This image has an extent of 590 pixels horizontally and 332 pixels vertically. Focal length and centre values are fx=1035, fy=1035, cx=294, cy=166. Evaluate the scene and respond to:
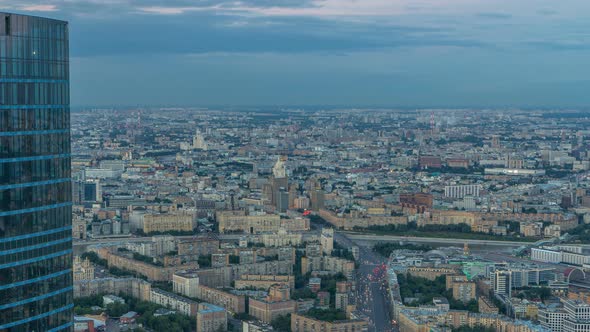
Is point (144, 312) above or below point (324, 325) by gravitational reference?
below

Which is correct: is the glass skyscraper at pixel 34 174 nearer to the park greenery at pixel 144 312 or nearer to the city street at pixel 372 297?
the park greenery at pixel 144 312

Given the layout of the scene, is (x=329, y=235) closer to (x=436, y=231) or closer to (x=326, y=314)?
(x=436, y=231)

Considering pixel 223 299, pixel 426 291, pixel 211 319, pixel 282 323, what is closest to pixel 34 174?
pixel 211 319

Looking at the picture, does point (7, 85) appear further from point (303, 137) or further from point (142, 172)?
point (303, 137)

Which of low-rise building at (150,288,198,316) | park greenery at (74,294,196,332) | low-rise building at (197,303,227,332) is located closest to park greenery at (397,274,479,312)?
low-rise building at (197,303,227,332)

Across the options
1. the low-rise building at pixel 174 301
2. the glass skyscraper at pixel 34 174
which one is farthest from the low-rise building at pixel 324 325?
the glass skyscraper at pixel 34 174

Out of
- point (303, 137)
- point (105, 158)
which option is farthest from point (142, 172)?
point (303, 137)

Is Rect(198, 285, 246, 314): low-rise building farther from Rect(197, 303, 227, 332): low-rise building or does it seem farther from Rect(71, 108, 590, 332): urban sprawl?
Rect(197, 303, 227, 332): low-rise building

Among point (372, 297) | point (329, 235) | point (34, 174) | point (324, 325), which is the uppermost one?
point (34, 174)
